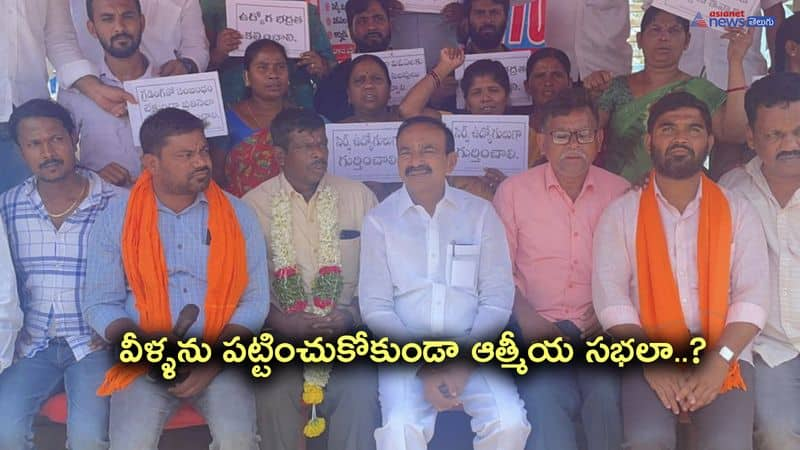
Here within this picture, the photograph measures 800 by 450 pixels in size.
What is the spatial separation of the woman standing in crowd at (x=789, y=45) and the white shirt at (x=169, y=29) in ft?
9.83

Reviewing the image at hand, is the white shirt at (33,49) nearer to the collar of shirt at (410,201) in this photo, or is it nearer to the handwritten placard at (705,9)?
the collar of shirt at (410,201)

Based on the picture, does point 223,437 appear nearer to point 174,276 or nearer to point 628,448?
point 174,276

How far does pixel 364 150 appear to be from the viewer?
464cm

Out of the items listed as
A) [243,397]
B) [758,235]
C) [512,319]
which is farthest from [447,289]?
[758,235]

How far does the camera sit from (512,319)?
4070mm

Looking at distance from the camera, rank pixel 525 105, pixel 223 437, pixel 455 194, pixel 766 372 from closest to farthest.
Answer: pixel 223 437
pixel 766 372
pixel 455 194
pixel 525 105

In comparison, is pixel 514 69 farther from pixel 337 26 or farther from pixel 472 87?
pixel 337 26

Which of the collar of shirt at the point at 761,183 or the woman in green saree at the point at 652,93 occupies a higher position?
the woman in green saree at the point at 652,93

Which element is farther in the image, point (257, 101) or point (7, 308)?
point (257, 101)

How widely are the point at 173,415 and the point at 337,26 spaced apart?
290 centimetres

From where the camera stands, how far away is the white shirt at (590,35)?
5672mm

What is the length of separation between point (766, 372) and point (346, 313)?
5.83 ft

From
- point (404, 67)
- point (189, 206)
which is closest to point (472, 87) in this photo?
point (404, 67)

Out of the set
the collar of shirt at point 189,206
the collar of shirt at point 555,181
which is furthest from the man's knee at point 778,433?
the collar of shirt at point 189,206
